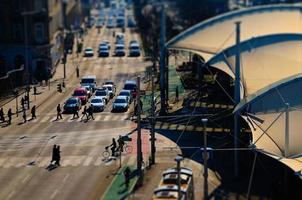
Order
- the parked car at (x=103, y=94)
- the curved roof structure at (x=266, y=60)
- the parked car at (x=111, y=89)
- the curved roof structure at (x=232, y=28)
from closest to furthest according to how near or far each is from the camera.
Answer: the curved roof structure at (x=266, y=60), the curved roof structure at (x=232, y=28), the parked car at (x=103, y=94), the parked car at (x=111, y=89)

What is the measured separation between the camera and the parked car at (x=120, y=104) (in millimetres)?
63094

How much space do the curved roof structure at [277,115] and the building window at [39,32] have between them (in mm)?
52779

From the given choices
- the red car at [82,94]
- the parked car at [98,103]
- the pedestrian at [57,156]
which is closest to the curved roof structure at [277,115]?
the pedestrian at [57,156]

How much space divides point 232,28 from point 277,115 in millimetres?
11710

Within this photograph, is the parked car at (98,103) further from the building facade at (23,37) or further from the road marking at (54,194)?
the road marking at (54,194)

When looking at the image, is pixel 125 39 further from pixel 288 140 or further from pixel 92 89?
pixel 288 140

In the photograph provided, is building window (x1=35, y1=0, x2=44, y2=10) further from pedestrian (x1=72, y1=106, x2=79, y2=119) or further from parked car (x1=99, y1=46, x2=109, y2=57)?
pedestrian (x1=72, y1=106, x2=79, y2=119)

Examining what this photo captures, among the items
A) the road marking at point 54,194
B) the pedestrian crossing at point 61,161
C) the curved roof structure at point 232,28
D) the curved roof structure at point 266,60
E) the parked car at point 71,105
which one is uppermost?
the curved roof structure at point 232,28

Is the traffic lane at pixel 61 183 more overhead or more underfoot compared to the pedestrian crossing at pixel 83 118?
more underfoot

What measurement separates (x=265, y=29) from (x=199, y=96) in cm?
1539

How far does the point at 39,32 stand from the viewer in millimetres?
89250

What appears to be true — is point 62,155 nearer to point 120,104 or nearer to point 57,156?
point 57,156

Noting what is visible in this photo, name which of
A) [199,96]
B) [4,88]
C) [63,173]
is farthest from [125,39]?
[63,173]

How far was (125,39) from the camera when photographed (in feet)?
417
